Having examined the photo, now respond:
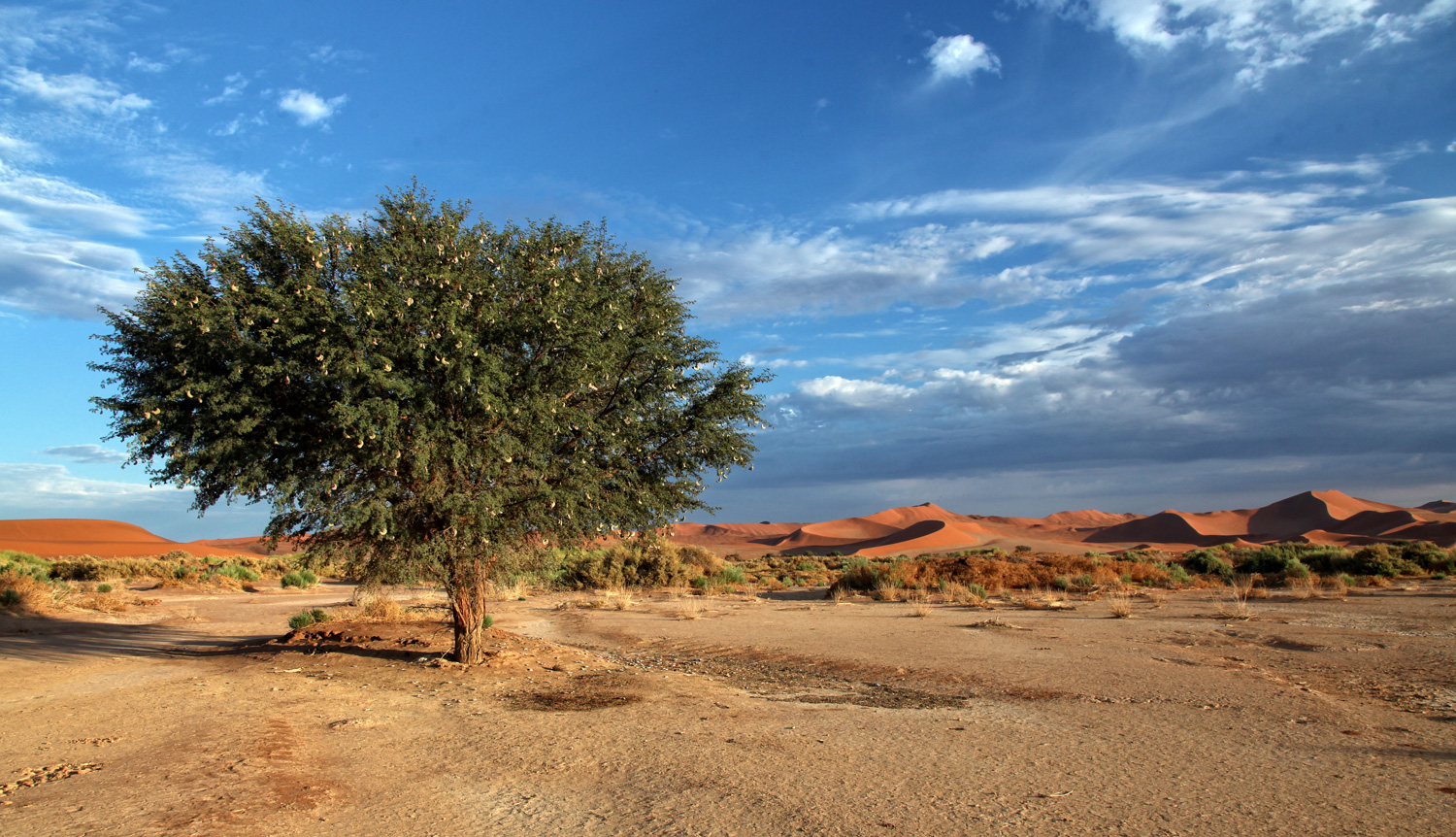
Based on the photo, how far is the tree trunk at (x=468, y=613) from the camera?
12.8 metres

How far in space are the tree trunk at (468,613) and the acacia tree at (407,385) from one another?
0.11 metres

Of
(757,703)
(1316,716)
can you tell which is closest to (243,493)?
(757,703)

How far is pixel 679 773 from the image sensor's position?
22.9 ft

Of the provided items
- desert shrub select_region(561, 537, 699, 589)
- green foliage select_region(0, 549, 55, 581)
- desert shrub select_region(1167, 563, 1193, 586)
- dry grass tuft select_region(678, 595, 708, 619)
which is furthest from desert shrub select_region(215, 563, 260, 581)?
desert shrub select_region(1167, 563, 1193, 586)

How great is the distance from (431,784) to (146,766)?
293 cm

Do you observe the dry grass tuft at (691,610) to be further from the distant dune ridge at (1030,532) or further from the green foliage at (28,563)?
the distant dune ridge at (1030,532)

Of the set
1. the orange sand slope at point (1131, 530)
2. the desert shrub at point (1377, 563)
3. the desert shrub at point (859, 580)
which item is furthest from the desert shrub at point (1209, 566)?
the orange sand slope at point (1131, 530)

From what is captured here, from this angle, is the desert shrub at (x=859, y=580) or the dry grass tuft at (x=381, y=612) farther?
the desert shrub at (x=859, y=580)

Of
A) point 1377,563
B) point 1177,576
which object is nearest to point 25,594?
point 1177,576

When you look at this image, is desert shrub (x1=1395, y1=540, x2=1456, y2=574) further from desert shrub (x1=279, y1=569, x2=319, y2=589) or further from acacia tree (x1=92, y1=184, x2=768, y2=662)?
desert shrub (x1=279, y1=569, x2=319, y2=589)

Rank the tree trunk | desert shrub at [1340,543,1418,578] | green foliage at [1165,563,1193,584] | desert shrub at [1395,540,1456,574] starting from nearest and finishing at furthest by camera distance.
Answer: the tree trunk
desert shrub at [1340,543,1418,578]
green foliage at [1165,563,1193,584]
desert shrub at [1395,540,1456,574]

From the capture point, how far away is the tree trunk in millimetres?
12844

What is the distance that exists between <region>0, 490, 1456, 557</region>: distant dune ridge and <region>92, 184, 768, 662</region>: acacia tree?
171ft

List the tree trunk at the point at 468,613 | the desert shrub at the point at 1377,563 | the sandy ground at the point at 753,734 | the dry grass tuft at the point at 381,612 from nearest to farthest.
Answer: the sandy ground at the point at 753,734 < the tree trunk at the point at 468,613 < the dry grass tuft at the point at 381,612 < the desert shrub at the point at 1377,563
